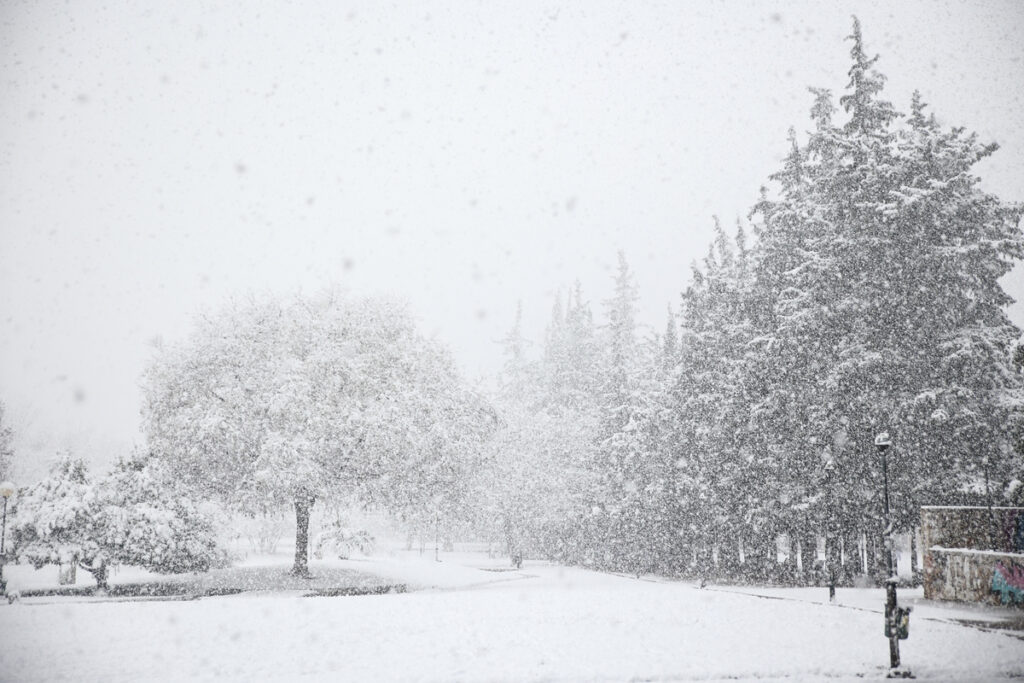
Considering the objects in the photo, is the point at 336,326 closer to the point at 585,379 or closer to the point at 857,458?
the point at 857,458

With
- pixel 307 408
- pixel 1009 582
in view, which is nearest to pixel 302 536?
pixel 307 408

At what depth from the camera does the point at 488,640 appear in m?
15.1

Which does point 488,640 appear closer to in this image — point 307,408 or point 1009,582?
point 1009,582

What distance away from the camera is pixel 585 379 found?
6581 cm

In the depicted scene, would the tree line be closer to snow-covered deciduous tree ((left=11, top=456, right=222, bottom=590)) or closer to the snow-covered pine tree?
the snow-covered pine tree

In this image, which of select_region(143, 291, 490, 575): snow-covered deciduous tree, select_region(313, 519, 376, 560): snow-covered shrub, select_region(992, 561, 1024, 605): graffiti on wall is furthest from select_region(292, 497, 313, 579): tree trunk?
select_region(992, 561, 1024, 605): graffiti on wall

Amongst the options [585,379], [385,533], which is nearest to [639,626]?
[585,379]

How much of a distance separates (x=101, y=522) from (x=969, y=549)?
29869 mm

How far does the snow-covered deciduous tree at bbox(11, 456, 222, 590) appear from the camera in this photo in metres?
26.6

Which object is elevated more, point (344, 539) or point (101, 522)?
point (101, 522)

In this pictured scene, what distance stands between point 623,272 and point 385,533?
63.3 m

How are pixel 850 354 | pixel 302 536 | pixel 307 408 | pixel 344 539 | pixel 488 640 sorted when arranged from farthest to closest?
pixel 302 536 < pixel 344 539 < pixel 307 408 < pixel 850 354 < pixel 488 640

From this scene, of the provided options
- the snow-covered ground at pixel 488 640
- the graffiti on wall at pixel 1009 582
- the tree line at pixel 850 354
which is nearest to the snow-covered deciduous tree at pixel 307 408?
the snow-covered ground at pixel 488 640

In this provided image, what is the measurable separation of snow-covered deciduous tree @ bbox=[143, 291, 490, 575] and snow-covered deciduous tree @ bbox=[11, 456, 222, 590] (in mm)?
1806
